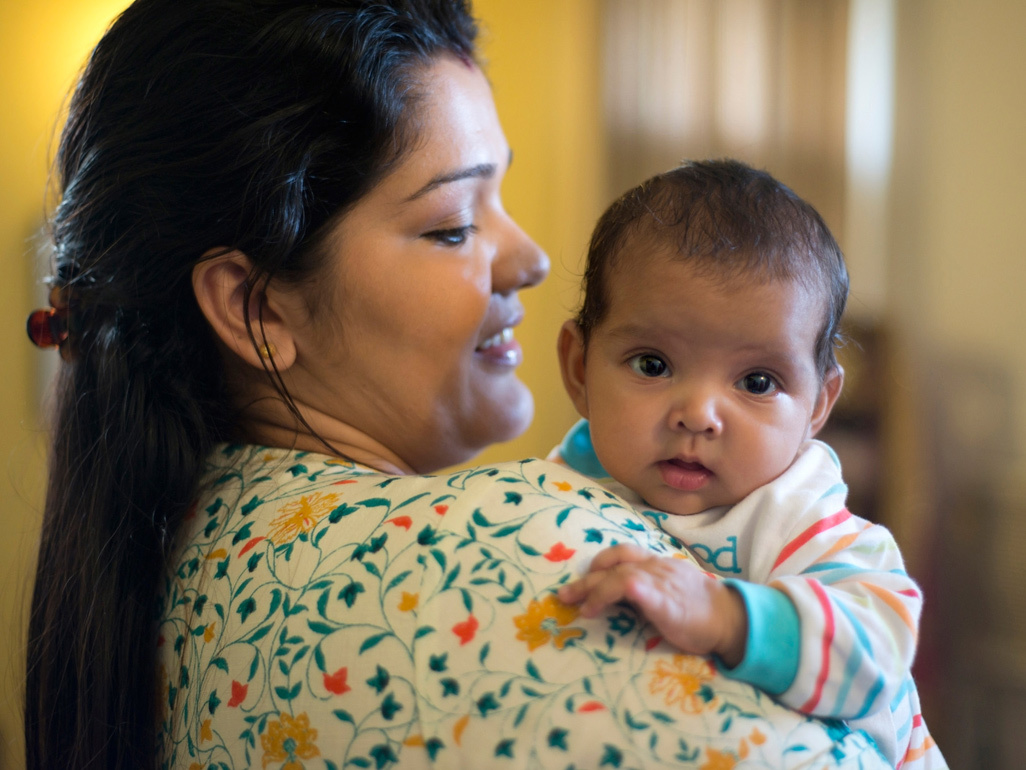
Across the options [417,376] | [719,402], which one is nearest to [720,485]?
[719,402]

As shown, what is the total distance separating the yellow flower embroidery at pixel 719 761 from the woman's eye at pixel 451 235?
752 millimetres

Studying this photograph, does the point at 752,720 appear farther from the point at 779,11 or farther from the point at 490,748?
the point at 779,11

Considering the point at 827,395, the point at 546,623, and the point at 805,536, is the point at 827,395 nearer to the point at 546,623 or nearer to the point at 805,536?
the point at 805,536

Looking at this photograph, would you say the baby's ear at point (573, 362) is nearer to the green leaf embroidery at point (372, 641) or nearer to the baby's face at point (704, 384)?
the baby's face at point (704, 384)

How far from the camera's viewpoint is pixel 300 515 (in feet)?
2.81

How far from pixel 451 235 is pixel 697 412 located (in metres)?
0.48

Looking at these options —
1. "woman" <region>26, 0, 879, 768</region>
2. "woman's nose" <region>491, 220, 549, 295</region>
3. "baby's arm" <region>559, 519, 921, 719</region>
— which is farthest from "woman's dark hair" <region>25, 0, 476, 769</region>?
"baby's arm" <region>559, 519, 921, 719</region>

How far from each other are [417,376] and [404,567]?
48cm

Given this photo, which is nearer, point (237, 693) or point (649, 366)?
point (237, 693)

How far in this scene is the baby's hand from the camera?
2.15 ft

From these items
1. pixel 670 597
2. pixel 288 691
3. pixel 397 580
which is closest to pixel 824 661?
pixel 670 597

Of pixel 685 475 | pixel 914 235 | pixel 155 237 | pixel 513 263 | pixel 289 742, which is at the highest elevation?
pixel 155 237

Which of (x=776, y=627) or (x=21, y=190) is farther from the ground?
(x=21, y=190)

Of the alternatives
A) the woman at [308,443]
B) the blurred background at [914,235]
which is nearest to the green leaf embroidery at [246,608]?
the woman at [308,443]
